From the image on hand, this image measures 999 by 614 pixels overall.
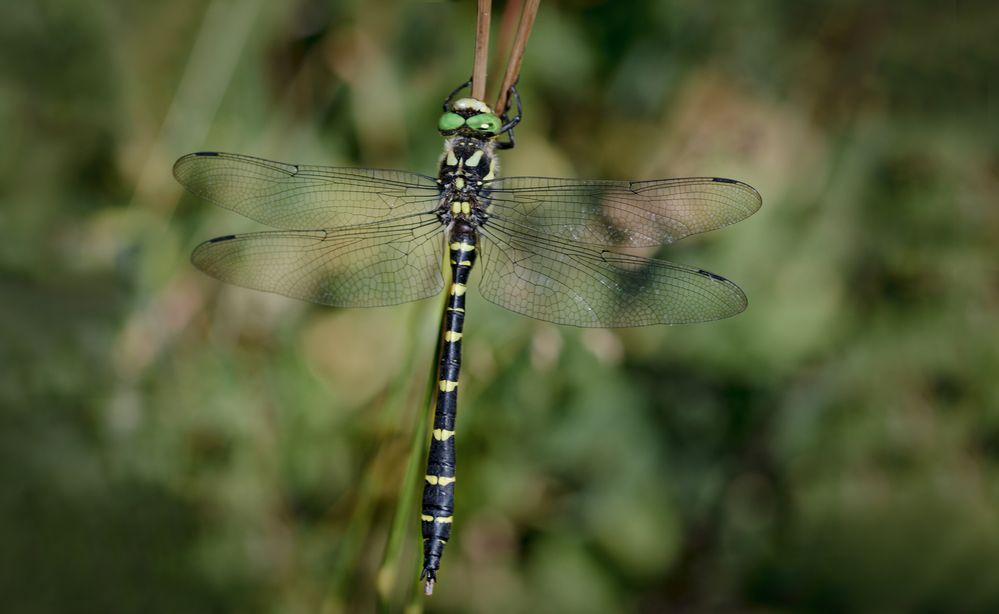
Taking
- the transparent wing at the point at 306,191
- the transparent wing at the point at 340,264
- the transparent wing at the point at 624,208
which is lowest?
the transparent wing at the point at 340,264

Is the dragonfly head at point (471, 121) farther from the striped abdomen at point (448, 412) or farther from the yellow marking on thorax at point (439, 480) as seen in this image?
the yellow marking on thorax at point (439, 480)

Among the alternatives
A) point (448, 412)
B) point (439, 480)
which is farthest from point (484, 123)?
point (439, 480)

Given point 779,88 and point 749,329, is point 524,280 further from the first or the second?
point 779,88

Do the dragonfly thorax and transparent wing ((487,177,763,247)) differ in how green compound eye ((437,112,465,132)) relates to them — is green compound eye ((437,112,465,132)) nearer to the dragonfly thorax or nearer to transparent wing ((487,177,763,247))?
the dragonfly thorax

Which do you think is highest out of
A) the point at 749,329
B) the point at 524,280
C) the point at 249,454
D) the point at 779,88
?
the point at 779,88

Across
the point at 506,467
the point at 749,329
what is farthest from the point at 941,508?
the point at 506,467

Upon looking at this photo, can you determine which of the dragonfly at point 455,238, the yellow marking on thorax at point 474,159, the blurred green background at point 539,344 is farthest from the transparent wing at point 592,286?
the blurred green background at point 539,344
